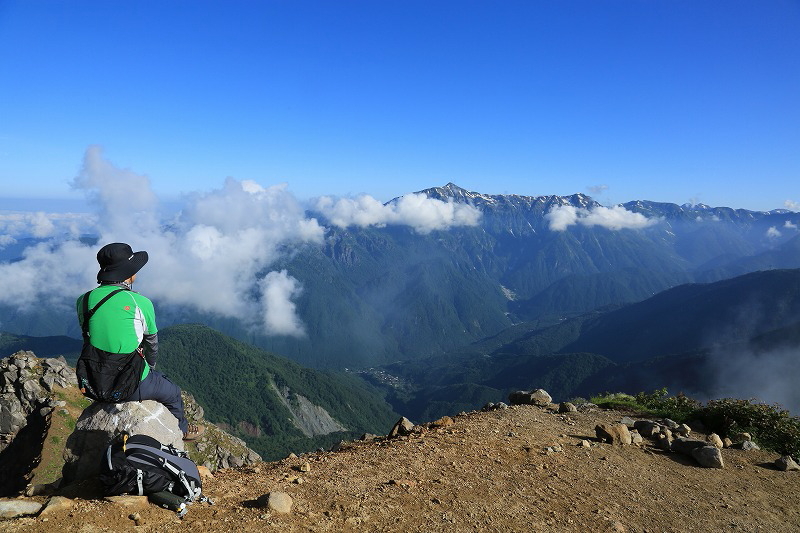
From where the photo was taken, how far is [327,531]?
661 cm

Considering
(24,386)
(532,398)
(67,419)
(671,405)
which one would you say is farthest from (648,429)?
(24,386)

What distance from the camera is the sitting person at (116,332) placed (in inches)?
265

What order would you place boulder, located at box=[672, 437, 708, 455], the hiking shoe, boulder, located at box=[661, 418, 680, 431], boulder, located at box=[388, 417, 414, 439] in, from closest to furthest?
the hiking shoe
boulder, located at box=[672, 437, 708, 455]
boulder, located at box=[388, 417, 414, 439]
boulder, located at box=[661, 418, 680, 431]

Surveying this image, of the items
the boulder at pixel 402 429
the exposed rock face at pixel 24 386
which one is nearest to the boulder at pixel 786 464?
the boulder at pixel 402 429

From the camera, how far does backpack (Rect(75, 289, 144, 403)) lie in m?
6.77

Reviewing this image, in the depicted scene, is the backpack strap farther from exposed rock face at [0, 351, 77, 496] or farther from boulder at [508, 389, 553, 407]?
exposed rock face at [0, 351, 77, 496]

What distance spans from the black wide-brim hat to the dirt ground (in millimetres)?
3402

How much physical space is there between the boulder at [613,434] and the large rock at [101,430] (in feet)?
36.0

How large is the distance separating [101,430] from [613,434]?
1225 centimetres

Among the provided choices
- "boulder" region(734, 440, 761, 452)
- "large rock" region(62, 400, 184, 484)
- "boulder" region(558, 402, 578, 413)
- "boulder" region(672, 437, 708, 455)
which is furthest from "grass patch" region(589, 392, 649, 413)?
"large rock" region(62, 400, 184, 484)

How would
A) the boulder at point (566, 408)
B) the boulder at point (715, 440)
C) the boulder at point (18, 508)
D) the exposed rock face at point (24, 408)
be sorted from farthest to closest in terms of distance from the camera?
1. the exposed rock face at point (24, 408)
2. the boulder at point (566, 408)
3. the boulder at point (715, 440)
4. the boulder at point (18, 508)

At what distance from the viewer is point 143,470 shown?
6.62 metres

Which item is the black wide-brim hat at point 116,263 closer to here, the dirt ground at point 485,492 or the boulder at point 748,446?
the dirt ground at point 485,492

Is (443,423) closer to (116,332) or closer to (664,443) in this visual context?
(664,443)
